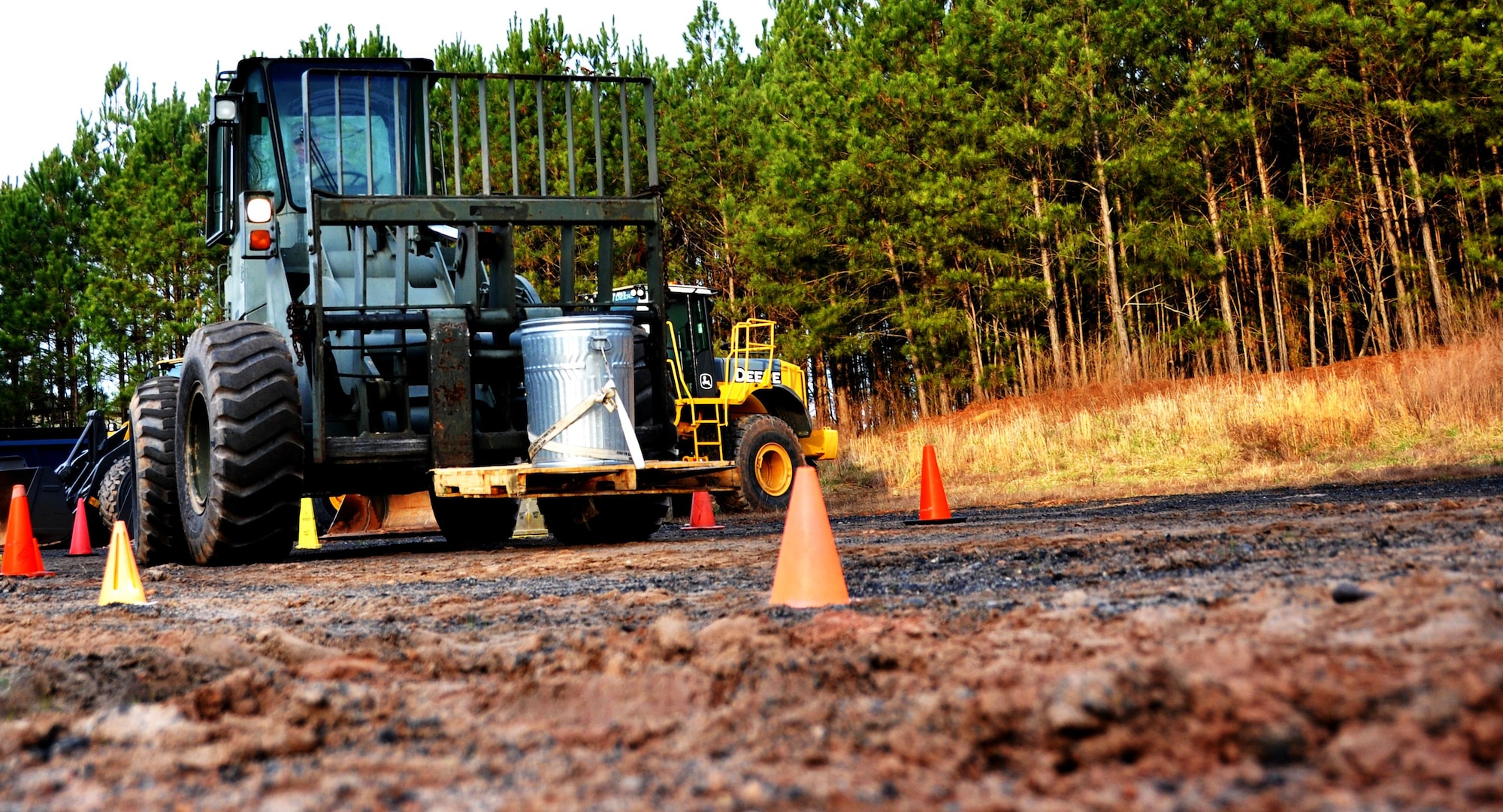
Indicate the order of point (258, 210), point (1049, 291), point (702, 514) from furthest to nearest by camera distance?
1. point (1049, 291)
2. point (702, 514)
3. point (258, 210)

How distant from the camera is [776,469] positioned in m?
17.4

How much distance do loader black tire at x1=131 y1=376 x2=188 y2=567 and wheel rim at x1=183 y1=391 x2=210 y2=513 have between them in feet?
0.77

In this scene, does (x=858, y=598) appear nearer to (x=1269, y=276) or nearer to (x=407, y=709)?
(x=407, y=709)

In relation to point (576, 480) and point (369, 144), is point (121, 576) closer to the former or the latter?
point (576, 480)

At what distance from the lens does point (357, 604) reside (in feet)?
19.7

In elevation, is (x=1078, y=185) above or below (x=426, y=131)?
above

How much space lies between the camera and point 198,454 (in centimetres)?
933

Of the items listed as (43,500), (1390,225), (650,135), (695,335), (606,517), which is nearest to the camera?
(650,135)

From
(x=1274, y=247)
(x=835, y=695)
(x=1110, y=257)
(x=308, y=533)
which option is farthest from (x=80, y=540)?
(x=1274, y=247)

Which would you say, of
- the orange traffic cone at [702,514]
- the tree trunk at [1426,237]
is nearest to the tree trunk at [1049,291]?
the tree trunk at [1426,237]

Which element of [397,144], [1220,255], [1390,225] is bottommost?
[397,144]

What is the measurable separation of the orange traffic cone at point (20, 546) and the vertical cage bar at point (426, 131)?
4.17 m

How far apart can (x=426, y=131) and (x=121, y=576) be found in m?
4.02

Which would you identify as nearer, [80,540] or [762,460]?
[80,540]
